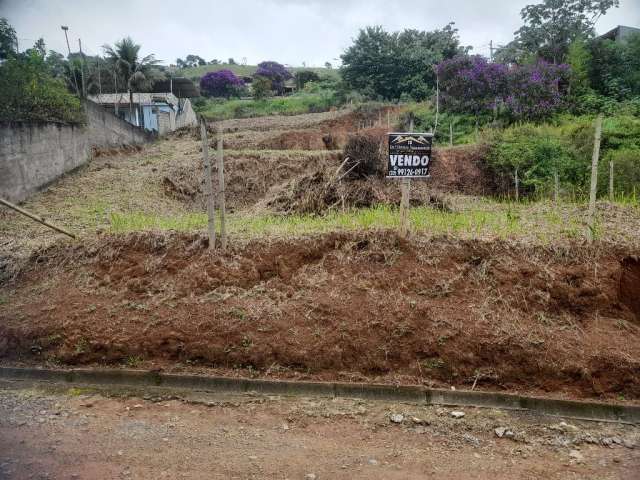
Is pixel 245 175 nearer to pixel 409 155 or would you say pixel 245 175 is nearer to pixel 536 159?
pixel 536 159

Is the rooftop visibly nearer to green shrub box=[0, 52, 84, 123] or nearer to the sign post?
green shrub box=[0, 52, 84, 123]

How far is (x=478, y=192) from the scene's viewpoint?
11.8m

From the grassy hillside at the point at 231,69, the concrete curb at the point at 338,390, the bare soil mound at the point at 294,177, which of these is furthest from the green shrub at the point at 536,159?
the grassy hillside at the point at 231,69

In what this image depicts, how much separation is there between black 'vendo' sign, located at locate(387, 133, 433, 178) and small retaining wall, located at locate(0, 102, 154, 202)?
26.1ft

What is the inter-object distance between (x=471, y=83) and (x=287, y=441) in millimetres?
15127

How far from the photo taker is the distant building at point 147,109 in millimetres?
25531

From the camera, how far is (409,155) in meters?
5.22

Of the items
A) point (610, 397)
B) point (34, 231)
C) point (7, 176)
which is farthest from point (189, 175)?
point (610, 397)

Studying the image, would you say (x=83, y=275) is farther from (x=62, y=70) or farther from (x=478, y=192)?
(x=62, y=70)

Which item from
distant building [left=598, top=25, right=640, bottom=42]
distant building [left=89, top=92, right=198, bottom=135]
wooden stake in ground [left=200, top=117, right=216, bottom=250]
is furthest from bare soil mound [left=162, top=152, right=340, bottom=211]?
distant building [left=89, top=92, right=198, bottom=135]

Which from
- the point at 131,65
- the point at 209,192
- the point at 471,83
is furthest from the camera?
the point at 131,65

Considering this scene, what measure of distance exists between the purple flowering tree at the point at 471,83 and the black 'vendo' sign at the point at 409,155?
11794 millimetres

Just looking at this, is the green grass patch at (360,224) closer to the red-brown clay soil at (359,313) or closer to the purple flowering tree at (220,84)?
the red-brown clay soil at (359,313)

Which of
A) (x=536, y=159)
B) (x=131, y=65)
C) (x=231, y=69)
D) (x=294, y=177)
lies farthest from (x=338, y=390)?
(x=231, y=69)
